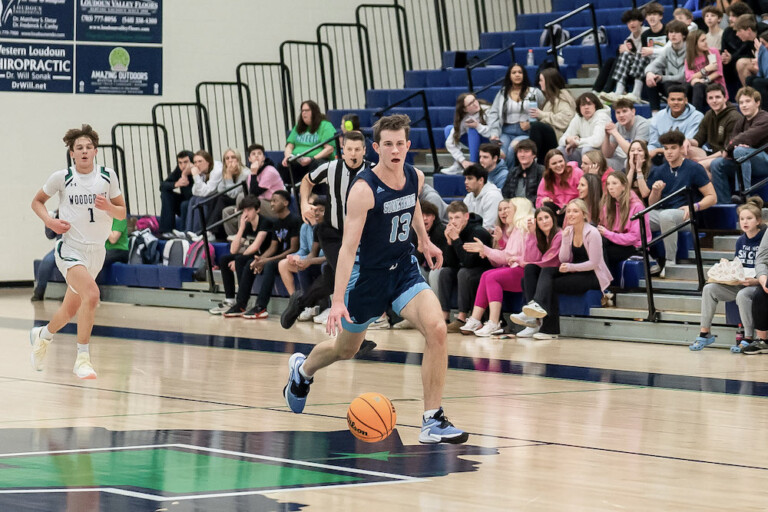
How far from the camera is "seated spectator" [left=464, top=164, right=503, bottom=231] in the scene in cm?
1372

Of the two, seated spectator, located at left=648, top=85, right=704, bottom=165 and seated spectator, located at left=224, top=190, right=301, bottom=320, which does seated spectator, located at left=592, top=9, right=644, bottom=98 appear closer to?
seated spectator, located at left=648, top=85, right=704, bottom=165

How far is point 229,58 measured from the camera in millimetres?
20359

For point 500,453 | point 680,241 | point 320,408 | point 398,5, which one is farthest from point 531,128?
point 500,453

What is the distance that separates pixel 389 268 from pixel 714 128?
765 cm

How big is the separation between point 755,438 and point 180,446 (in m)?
3.11

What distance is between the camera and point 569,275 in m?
12.6

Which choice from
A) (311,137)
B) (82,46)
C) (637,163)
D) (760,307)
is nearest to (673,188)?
(637,163)

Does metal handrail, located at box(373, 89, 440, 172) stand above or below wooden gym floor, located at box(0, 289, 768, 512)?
above

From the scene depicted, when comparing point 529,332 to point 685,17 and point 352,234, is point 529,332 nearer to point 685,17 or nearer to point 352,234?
point 685,17

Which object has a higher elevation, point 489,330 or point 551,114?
point 551,114

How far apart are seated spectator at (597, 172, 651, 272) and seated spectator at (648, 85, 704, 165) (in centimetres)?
114

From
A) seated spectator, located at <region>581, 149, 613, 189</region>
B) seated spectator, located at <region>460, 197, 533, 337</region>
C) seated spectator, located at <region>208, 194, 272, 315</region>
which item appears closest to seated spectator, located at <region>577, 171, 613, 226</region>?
seated spectator, located at <region>581, 149, 613, 189</region>

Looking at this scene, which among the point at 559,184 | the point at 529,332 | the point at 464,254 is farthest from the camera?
the point at 559,184

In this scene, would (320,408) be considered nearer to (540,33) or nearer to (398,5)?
(540,33)
